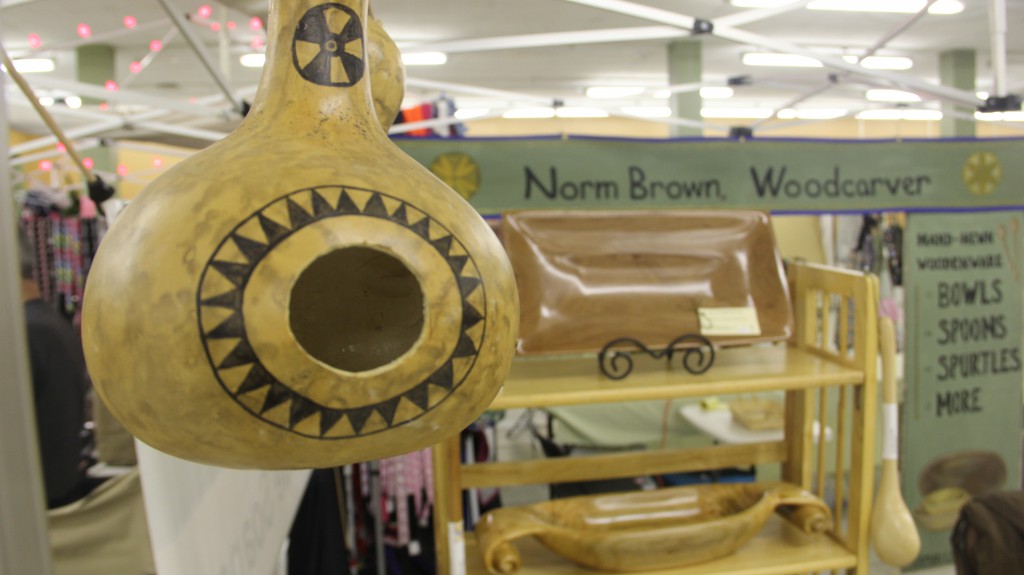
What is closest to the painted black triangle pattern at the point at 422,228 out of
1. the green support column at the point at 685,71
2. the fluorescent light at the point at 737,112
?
the green support column at the point at 685,71

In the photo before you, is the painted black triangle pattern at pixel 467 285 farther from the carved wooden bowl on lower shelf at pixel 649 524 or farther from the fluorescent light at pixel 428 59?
the fluorescent light at pixel 428 59

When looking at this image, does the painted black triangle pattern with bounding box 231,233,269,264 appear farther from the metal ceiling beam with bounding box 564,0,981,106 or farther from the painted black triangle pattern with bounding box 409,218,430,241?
the metal ceiling beam with bounding box 564,0,981,106

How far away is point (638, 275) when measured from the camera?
1.26 meters

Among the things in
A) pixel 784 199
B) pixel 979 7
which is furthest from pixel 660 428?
pixel 979 7

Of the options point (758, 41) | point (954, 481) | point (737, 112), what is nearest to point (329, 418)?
point (758, 41)

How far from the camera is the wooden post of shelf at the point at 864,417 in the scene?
126 centimetres

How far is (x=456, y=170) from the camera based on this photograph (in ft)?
5.15

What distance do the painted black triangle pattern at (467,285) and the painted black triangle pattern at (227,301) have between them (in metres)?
0.11

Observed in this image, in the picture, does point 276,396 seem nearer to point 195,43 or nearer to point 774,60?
point 195,43

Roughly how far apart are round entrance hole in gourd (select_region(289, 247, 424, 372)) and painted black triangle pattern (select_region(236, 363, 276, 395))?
130 millimetres

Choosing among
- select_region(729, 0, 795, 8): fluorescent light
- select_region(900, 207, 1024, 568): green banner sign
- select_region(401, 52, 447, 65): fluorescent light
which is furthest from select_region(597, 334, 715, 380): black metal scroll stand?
select_region(401, 52, 447, 65): fluorescent light

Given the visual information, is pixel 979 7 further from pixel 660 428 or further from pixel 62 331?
pixel 62 331

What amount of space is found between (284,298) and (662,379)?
0.96 meters

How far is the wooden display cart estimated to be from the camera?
3.90 feet
